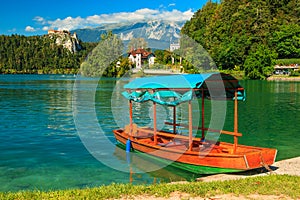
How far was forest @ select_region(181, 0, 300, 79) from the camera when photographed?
102438 millimetres

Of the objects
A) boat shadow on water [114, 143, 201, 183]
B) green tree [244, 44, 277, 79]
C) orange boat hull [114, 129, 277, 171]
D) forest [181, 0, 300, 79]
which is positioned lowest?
boat shadow on water [114, 143, 201, 183]

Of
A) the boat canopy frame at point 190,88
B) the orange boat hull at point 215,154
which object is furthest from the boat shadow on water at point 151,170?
the boat canopy frame at point 190,88

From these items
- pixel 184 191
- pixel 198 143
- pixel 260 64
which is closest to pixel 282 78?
pixel 260 64

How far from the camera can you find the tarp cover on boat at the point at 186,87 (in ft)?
46.0

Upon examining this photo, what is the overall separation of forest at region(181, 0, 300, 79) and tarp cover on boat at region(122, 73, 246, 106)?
87858 millimetres

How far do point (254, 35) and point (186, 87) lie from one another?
363 ft

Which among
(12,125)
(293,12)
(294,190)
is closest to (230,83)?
(294,190)

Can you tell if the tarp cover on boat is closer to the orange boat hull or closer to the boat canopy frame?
the boat canopy frame

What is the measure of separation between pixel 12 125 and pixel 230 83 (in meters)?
20.1

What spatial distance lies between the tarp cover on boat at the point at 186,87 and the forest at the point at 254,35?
3459 inches

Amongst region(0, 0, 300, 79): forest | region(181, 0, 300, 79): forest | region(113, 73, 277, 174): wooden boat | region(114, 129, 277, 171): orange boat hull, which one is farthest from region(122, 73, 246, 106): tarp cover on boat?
region(181, 0, 300, 79): forest

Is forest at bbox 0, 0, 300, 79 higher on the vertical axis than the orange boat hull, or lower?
higher

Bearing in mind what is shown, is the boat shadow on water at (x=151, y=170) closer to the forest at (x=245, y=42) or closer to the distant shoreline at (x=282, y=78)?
the distant shoreline at (x=282, y=78)

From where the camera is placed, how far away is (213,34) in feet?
445
